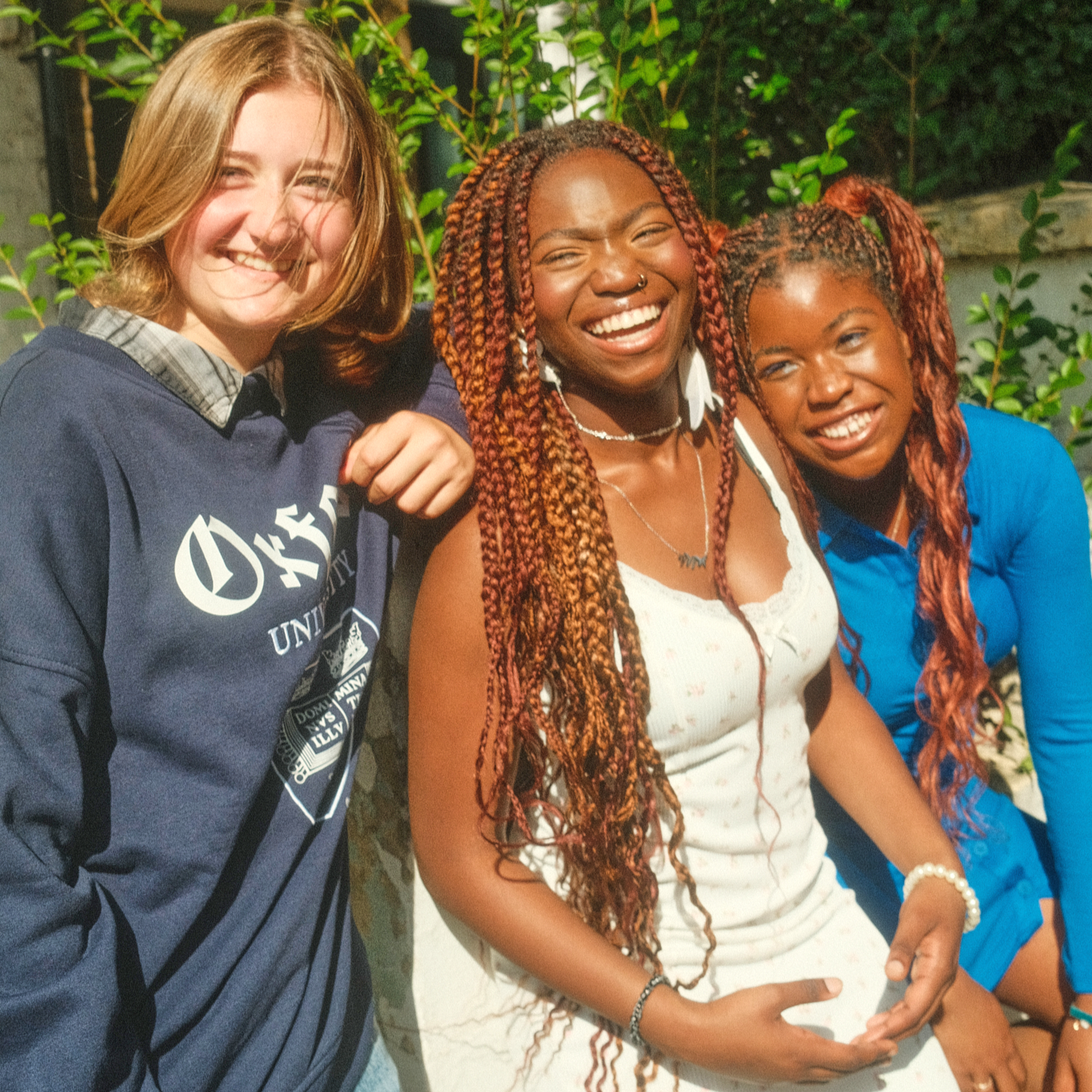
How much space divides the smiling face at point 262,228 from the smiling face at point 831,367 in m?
0.95

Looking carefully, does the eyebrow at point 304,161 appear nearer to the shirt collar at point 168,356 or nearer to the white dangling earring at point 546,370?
the shirt collar at point 168,356

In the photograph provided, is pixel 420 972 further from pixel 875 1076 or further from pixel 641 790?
pixel 875 1076

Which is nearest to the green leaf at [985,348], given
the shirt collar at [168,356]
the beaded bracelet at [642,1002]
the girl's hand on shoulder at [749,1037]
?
the girl's hand on shoulder at [749,1037]

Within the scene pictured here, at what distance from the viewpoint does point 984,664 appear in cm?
227

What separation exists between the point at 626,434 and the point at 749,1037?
1094 millimetres

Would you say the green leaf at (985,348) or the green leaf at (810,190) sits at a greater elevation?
the green leaf at (810,190)

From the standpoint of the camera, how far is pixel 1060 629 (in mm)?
2240

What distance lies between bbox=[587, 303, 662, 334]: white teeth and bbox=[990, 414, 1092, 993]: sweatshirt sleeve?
3.00 ft

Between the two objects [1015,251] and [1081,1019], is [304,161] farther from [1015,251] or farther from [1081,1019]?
[1015,251]

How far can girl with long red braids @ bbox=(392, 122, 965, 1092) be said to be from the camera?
1713 mm

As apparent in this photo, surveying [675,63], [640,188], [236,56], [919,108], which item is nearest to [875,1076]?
[640,188]

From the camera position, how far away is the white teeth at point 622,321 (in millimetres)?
1833

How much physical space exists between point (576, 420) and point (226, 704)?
881 millimetres

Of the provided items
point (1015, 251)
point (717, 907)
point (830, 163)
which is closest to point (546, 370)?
point (717, 907)
